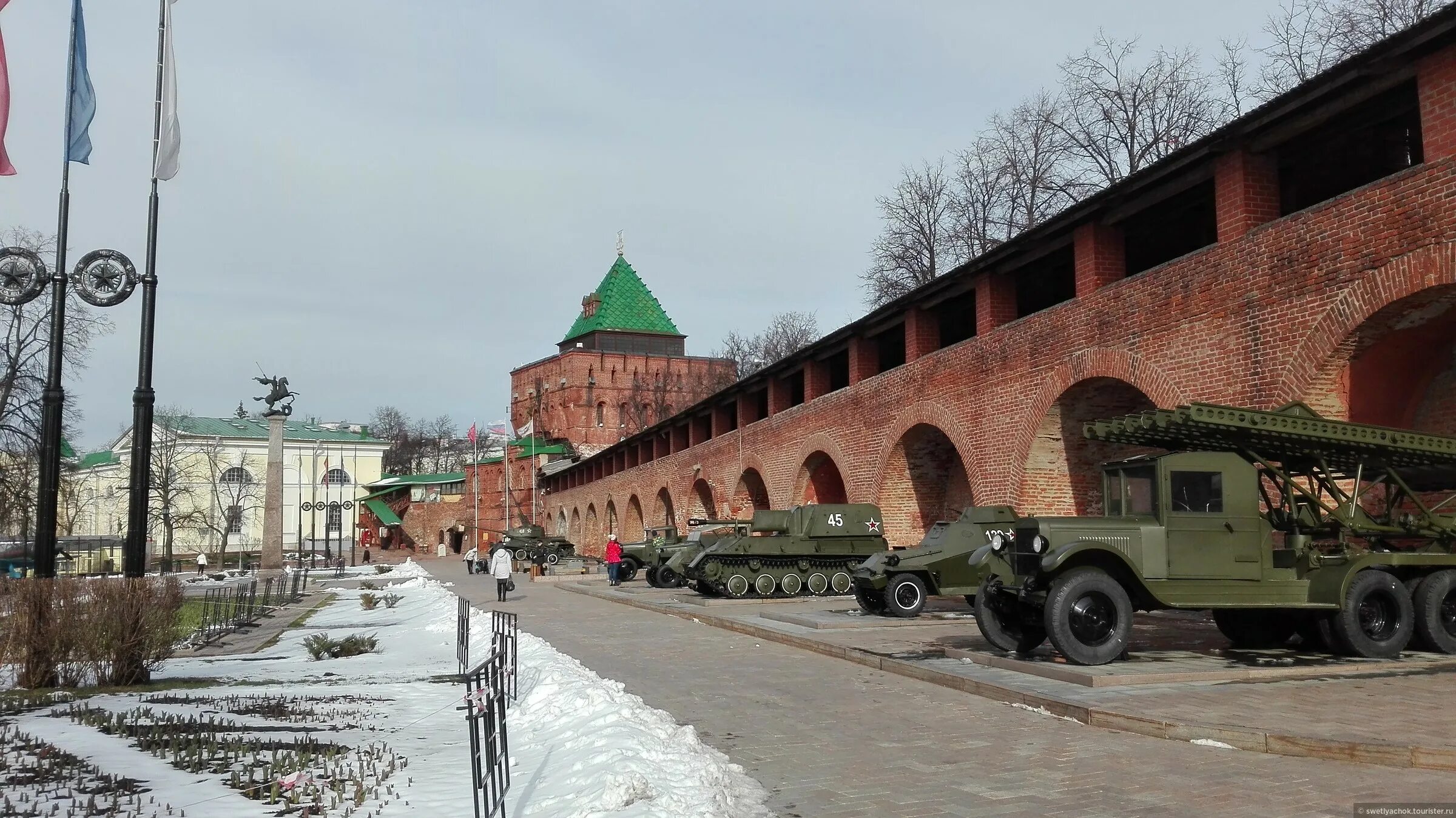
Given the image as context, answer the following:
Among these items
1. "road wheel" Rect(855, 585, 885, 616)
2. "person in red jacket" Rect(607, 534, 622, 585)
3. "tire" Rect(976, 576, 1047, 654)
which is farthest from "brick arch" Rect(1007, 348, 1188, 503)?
"person in red jacket" Rect(607, 534, 622, 585)

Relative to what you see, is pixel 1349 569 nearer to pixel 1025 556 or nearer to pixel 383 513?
pixel 1025 556

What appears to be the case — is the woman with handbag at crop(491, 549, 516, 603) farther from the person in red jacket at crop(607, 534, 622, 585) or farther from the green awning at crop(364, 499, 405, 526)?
the green awning at crop(364, 499, 405, 526)

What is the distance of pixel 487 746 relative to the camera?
521cm

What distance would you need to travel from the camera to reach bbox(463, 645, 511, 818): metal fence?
5.04 meters

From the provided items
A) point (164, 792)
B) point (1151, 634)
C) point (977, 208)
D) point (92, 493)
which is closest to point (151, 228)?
point (164, 792)

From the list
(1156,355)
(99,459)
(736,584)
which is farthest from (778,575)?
(99,459)

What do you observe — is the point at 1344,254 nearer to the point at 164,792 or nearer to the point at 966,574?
the point at 966,574

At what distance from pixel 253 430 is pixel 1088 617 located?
74.2 metres

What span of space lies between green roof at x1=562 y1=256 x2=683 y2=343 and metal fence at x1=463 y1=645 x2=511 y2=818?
3221 inches

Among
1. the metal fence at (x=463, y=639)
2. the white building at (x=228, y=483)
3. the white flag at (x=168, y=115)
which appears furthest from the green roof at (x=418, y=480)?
the metal fence at (x=463, y=639)

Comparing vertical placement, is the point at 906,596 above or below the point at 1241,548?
below

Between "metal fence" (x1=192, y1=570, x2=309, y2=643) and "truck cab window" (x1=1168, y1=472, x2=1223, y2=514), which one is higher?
"truck cab window" (x1=1168, y1=472, x2=1223, y2=514)

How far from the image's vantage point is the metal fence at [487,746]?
504cm

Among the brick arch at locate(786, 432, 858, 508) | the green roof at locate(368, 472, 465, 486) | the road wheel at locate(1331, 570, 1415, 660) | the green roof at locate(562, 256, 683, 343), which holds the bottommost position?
the road wheel at locate(1331, 570, 1415, 660)
